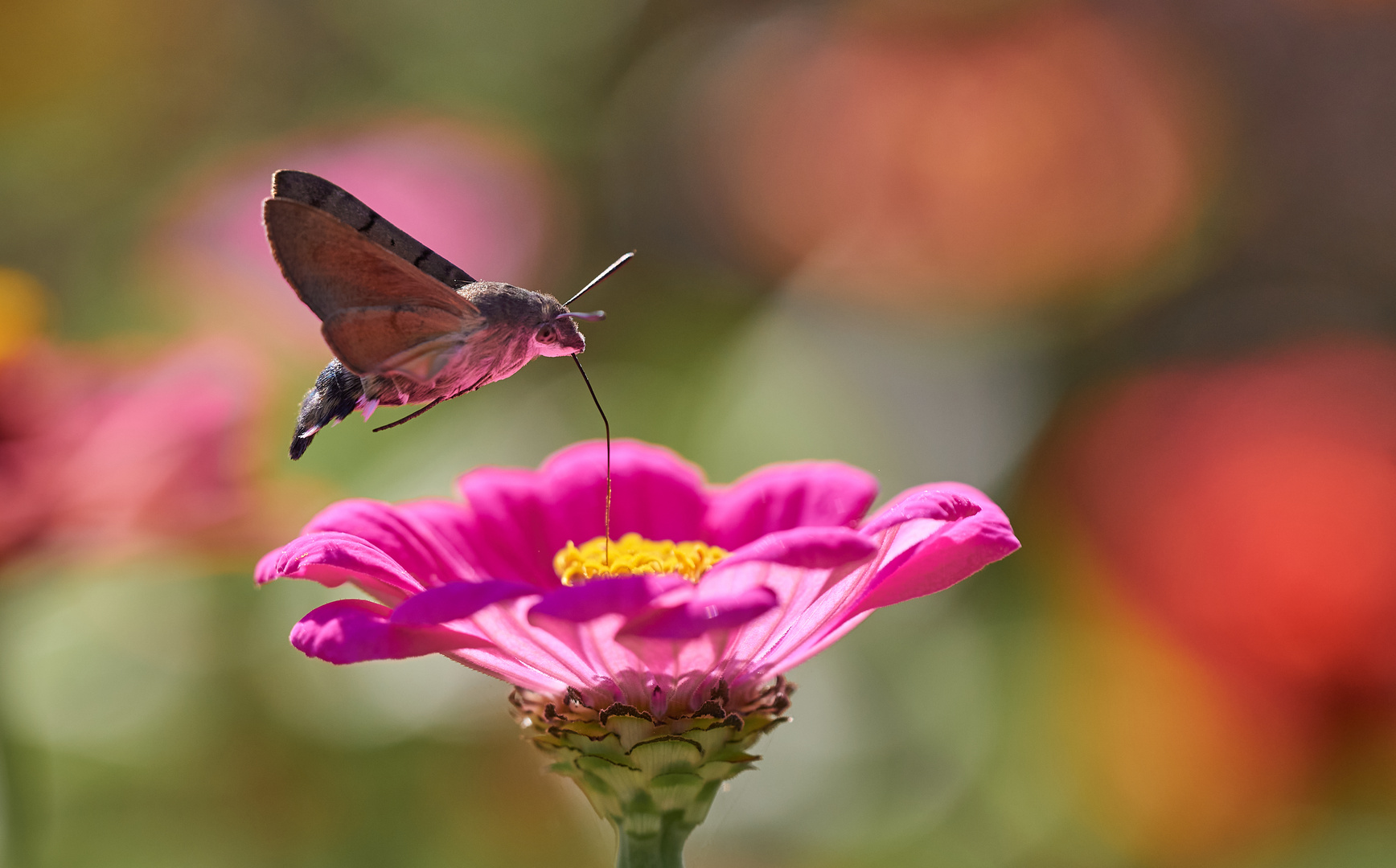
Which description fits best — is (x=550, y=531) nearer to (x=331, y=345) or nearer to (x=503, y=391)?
(x=331, y=345)

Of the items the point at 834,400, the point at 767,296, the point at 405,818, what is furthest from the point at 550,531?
the point at 767,296

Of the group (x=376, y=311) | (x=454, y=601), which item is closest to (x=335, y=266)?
(x=376, y=311)

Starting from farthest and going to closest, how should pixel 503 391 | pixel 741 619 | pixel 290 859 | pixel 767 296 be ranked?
pixel 767 296 < pixel 503 391 < pixel 290 859 < pixel 741 619

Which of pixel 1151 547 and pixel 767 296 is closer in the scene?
pixel 1151 547

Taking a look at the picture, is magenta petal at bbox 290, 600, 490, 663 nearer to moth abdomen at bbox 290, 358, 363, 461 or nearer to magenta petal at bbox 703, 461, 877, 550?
moth abdomen at bbox 290, 358, 363, 461

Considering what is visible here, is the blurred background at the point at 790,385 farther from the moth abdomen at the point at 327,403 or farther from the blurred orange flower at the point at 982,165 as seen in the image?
the moth abdomen at the point at 327,403

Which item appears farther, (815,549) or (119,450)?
(119,450)

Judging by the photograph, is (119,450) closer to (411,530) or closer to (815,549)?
(411,530)
